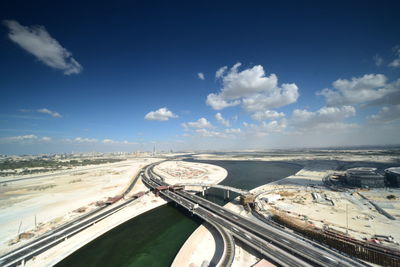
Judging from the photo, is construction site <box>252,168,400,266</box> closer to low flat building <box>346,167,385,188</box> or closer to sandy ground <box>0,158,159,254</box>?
low flat building <box>346,167,385,188</box>

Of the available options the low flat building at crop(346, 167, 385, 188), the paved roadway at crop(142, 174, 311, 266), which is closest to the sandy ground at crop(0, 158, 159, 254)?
the paved roadway at crop(142, 174, 311, 266)

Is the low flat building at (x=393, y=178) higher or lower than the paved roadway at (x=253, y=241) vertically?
higher

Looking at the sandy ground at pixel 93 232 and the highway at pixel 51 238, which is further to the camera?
the sandy ground at pixel 93 232

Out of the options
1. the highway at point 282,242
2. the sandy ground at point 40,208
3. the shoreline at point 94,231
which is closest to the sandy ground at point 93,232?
the shoreline at point 94,231

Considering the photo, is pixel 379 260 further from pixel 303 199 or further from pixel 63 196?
pixel 63 196

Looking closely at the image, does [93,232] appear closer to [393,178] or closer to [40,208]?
[40,208]

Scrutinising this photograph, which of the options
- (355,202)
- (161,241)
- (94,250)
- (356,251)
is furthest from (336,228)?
(94,250)

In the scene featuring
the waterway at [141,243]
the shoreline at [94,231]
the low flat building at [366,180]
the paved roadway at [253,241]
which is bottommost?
the waterway at [141,243]

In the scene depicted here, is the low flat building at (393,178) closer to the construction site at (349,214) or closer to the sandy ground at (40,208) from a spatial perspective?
the construction site at (349,214)

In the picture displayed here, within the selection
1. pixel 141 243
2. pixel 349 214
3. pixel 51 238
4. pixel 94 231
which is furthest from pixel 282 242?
pixel 51 238
